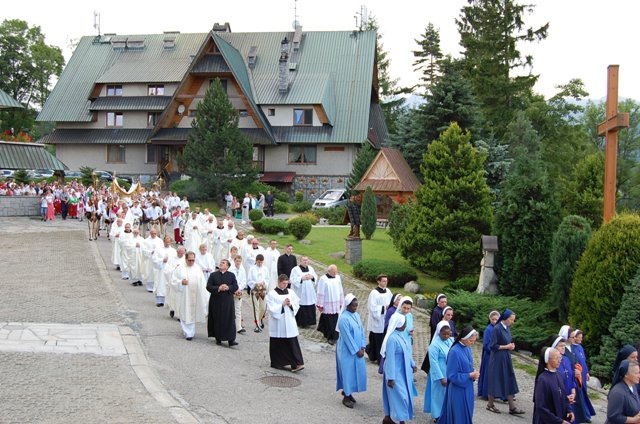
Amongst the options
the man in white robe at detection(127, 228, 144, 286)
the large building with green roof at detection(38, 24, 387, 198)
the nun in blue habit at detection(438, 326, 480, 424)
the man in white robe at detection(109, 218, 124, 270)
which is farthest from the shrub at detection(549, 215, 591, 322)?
the large building with green roof at detection(38, 24, 387, 198)

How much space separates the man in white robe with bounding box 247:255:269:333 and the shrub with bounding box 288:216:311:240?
11.4m

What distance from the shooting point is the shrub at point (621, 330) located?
1269 cm

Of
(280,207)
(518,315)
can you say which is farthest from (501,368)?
(280,207)

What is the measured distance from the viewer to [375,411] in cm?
1044

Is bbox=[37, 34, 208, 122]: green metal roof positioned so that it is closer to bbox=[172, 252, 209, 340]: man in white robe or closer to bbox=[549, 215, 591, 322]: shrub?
bbox=[172, 252, 209, 340]: man in white robe

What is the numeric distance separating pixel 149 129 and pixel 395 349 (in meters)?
40.1

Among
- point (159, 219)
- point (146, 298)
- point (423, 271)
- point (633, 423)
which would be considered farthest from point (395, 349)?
point (159, 219)

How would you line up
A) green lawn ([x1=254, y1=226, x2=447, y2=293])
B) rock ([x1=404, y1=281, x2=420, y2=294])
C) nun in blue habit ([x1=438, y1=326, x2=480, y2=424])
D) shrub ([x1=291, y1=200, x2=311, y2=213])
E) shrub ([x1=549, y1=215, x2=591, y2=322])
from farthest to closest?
shrub ([x1=291, y1=200, x2=311, y2=213]) → green lawn ([x1=254, y1=226, x2=447, y2=293]) → rock ([x1=404, y1=281, x2=420, y2=294]) → shrub ([x1=549, y1=215, x2=591, y2=322]) → nun in blue habit ([x1=438, y1=326, x2=480, y2=424])

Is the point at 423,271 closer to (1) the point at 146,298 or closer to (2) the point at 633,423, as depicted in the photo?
(1) the point at 146,298

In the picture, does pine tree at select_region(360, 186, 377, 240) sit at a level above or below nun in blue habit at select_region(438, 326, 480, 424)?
above

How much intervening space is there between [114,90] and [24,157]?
2083cm

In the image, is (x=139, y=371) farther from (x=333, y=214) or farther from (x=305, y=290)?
(x=333, y=214)

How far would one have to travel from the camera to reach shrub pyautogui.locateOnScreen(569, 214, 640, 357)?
531 inches

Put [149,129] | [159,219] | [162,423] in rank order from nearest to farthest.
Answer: [162,423], [159,219], [149,129]
